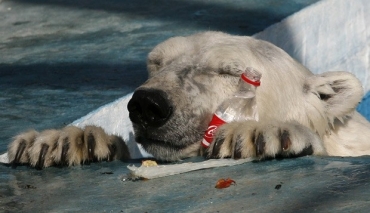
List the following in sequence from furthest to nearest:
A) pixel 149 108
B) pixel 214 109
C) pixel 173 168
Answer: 1. pixel 214 109
2. pixel 149 108
3. pixel 173 168

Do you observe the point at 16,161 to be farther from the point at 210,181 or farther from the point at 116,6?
the point at 116,6

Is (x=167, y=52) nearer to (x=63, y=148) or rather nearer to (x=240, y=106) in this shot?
(x=240, y=106)

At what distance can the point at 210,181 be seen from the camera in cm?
290

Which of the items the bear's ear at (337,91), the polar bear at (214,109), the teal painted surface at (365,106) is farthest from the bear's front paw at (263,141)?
the teal painted surface at (365,106)

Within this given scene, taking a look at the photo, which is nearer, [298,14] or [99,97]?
[99,97]

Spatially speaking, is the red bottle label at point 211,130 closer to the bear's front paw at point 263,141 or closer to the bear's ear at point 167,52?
the bear's front paw at point 263,141

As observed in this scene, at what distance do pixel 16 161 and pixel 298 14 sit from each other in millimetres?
3383

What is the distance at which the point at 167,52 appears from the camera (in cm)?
412

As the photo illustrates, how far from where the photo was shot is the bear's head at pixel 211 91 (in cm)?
350

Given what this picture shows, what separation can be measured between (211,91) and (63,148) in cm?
72

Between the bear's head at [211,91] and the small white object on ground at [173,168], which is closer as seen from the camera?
the small white object on ground at [173,168]

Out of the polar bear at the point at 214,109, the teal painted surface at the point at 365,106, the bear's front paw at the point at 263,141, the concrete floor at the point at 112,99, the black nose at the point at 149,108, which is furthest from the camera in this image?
the teal painted surface at the point at 365,106

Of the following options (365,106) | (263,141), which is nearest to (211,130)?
(263,141)

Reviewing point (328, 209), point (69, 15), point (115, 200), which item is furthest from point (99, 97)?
point (328, 209)
